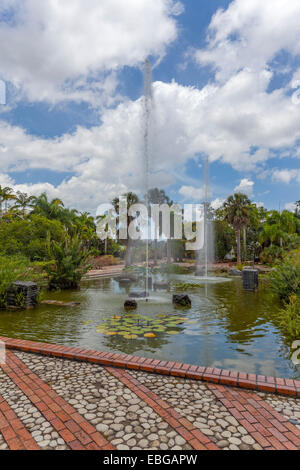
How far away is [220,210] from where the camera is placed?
118 ft

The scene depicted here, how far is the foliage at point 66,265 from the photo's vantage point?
11.0m

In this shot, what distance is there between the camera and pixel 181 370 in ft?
11.5

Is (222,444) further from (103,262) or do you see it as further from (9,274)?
(103,262)

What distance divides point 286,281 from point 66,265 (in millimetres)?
7686

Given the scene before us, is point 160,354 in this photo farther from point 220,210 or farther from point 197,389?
point 220,210

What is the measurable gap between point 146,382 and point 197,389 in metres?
0.59

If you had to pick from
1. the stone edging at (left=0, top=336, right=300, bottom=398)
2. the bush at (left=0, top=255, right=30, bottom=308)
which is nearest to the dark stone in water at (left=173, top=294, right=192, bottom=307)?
the bush at (left=0, top=255, right=30, bottom=308)

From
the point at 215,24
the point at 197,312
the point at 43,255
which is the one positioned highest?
the point at 215,24

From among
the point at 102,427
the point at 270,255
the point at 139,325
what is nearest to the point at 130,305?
the point at 139,325

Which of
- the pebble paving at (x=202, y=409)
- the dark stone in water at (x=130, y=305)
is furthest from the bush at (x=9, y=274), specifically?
the pebble paving at (x=202, y=409)

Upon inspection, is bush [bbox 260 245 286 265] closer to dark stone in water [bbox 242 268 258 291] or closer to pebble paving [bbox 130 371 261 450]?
dark stone in water [bbox 242 268 258 291]

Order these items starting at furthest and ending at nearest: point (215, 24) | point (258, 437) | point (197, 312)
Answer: point (215, 24), point (197, 312), point (258, 437)

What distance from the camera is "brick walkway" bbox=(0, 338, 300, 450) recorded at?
7.45 feet
